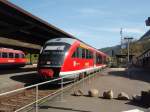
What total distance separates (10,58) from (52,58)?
19434 mm

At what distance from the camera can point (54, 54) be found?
61.7 feet

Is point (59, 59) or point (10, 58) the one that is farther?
point (10, 58)

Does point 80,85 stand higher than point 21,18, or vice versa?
point 21,18

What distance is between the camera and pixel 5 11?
21094 millimetres

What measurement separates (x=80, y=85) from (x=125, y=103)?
6635mm

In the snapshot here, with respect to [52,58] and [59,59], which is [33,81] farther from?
[59,59]

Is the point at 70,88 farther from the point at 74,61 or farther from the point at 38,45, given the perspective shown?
the point at 38,45

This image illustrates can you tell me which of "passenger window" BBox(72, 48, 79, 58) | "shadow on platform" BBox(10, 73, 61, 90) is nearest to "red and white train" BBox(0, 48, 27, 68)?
"shadow on platform" BBox(10, 73, 61, 90)

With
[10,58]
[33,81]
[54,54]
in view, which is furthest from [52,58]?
[10,58]

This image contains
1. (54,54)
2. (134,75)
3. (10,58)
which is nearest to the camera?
(54,54)

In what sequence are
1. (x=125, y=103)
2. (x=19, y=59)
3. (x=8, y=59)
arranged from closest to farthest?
(x=125, y=103)
(x=8, y=59)
(x=19, y=59)

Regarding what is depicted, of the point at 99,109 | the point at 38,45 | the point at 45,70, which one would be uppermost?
the point at 38,45

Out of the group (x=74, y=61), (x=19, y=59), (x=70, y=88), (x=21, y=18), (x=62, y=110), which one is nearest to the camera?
(x=62, y=110)

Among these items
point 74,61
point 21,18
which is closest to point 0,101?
point 74,61
